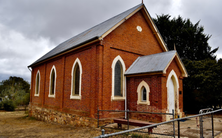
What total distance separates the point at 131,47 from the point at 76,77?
4712mm

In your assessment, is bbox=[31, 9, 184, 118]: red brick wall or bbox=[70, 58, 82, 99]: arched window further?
bbox=[70, 58, 82, 99]: arched window

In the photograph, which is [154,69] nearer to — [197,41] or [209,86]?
[209,86]

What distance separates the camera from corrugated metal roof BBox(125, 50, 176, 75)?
10.8 m

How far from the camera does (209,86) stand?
623 inches

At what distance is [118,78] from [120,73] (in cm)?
40

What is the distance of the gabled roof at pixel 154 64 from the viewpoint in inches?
424

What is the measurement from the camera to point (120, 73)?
12680 millimetres

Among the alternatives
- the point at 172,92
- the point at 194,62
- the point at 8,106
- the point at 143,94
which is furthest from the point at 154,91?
the point at 8,106

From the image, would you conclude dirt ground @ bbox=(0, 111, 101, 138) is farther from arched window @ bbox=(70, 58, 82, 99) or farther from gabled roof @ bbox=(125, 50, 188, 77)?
gabled roof @ bbox=(125, 50, 188, 77)

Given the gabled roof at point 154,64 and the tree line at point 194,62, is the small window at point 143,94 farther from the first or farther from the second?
the tree line at point 194,62

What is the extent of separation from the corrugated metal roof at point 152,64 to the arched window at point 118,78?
48 cm

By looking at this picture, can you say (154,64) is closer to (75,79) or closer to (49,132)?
(75,79)

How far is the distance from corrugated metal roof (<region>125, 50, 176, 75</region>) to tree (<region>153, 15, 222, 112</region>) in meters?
1.68

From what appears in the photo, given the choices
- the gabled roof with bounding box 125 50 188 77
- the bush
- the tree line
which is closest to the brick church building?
the gabled roof with bounding box 125 50 188 77
